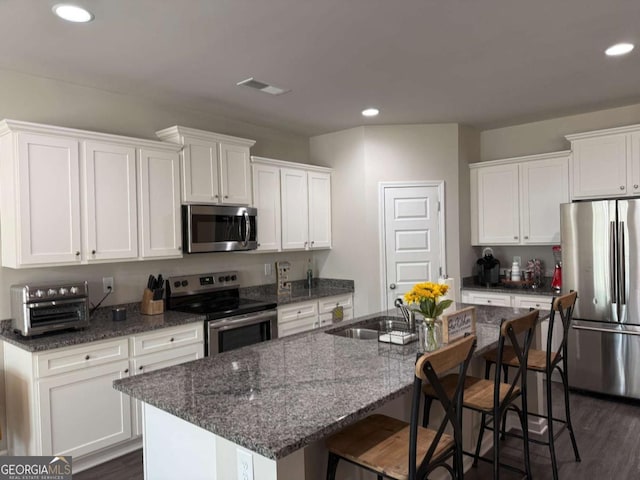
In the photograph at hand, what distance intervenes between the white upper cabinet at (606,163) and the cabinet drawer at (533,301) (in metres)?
1.04

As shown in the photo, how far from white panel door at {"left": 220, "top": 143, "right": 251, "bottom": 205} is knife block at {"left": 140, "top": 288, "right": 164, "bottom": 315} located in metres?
1.02

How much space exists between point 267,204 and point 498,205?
252 cm

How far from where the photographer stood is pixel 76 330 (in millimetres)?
2951

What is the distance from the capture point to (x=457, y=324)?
2.29 meters

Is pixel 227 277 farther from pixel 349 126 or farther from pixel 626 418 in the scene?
pixel 626 418

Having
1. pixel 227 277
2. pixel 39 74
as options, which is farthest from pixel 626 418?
pixel 39 74

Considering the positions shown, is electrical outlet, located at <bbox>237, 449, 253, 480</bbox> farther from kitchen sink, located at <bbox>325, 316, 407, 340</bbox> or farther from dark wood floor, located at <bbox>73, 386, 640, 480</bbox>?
dark wood floor, located at <bbox>73, 386, 640, 480</bbox>

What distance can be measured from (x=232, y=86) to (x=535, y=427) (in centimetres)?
339

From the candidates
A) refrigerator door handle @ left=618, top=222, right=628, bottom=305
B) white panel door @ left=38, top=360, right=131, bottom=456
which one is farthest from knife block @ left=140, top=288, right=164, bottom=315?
refrigerator door handle @ left=618, top=222, right=628, bottom=305

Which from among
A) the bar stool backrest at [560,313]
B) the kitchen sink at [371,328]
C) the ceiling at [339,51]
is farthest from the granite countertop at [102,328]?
the bar stool backrest at [560,313]

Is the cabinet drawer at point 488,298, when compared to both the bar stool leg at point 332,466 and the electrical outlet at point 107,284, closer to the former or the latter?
the bar stool leg at point 332,466

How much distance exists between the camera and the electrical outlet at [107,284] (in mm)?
3447

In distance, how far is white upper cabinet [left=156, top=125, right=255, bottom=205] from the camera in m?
3.66

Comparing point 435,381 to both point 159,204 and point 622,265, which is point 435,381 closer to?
point 159,204
